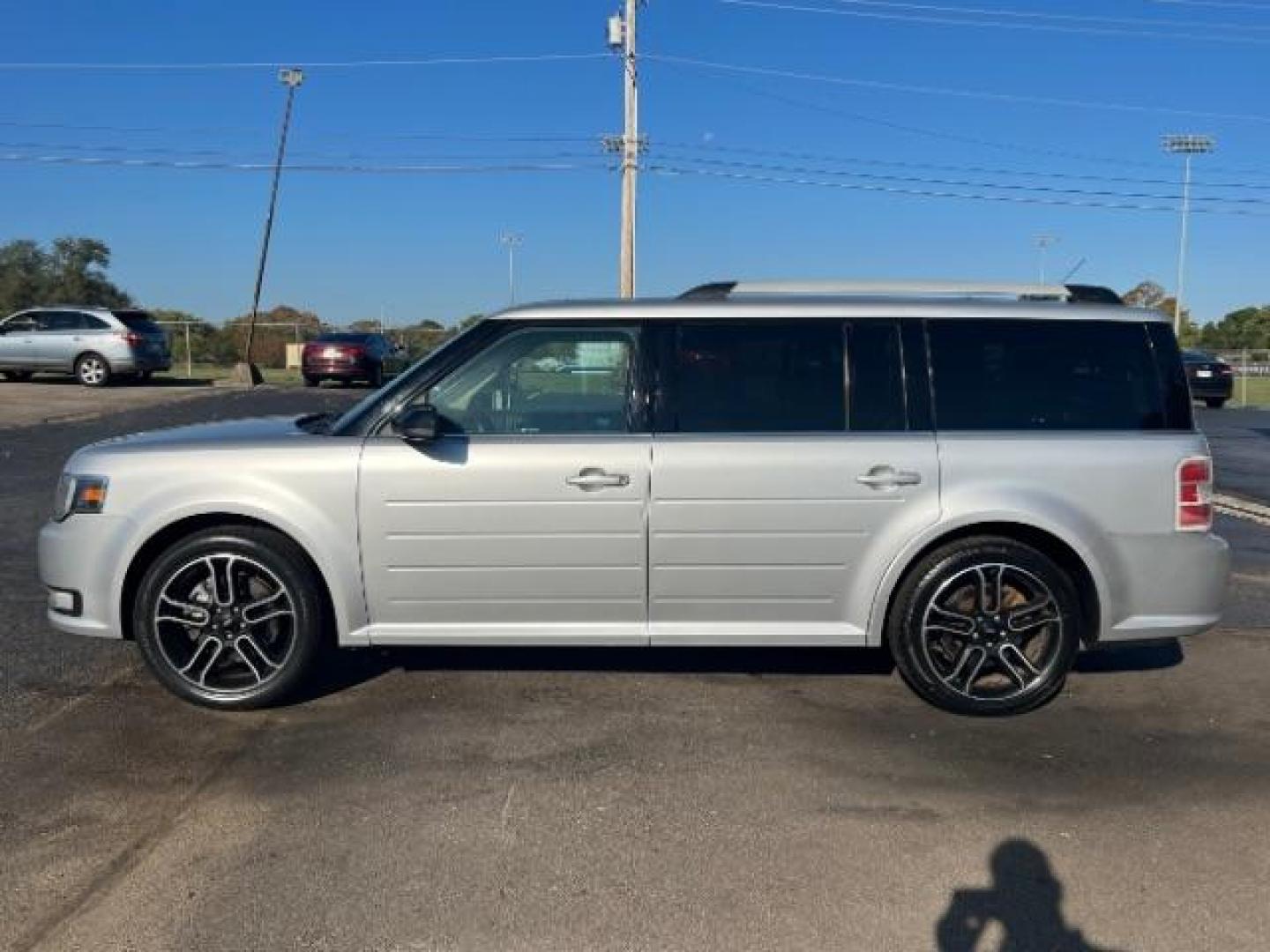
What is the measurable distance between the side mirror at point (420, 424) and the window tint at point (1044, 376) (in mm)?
2167

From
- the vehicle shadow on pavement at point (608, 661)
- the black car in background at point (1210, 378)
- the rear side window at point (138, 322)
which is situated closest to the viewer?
the vehicle shadow on pavement at point (608, 661)

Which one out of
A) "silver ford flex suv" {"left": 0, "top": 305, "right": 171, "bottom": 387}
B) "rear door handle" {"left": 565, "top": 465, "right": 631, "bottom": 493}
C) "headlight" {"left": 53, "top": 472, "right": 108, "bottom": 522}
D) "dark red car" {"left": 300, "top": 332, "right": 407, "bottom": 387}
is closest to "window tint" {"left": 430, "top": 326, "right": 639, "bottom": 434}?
"rear door handle" {"left": 565, "top": 465, "right": 631, "bottom": 493}

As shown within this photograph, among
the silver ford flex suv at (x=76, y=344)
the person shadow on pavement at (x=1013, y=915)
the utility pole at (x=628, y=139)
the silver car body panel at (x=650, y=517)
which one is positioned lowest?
the person shadow on pavement at (x=1013, y=915)

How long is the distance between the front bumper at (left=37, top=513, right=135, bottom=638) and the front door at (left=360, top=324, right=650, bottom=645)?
1077mm

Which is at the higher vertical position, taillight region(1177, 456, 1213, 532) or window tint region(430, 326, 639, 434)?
window tint region(430, 326, 639, 434)

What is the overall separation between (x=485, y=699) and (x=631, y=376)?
63.4 inches

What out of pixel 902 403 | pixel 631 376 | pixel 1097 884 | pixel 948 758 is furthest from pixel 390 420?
pixel 1097 884

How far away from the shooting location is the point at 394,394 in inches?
188

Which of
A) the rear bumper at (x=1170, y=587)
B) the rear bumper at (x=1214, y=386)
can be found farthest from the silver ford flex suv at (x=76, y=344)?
the rear bumper at (x=1214, y=386)

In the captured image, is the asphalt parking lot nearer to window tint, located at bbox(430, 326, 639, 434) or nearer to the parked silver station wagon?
the parked silver station wagon

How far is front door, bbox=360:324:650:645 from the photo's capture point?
15.1ft

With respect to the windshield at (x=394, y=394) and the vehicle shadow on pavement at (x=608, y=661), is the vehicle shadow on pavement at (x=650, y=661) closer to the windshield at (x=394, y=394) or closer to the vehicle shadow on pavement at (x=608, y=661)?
the vehicle shadow on pavement at (x=608, y=661)

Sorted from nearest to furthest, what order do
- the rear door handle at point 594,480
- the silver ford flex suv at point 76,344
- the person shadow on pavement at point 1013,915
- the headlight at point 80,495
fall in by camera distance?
1. the person shadow on pavement at point 1013,915
2. the rear door handle at point 594,480
3. the headlight at point 80,495
4. the silver ford flex suv at point 76,344

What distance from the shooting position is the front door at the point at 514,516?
460 centimetres
